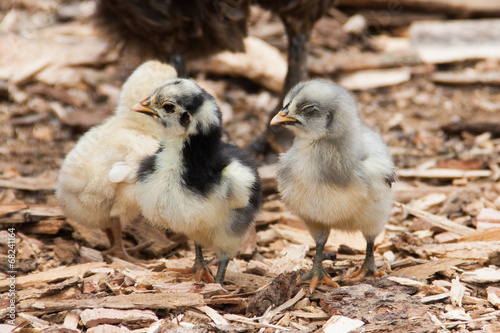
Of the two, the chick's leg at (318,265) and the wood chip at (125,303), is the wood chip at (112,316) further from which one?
the chick's leg at (318,265)

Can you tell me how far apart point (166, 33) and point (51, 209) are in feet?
5.26

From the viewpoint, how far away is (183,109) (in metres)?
3.09

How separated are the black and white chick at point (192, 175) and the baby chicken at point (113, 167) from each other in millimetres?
421

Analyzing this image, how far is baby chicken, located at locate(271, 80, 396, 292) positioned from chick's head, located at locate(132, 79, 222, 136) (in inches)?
14.0

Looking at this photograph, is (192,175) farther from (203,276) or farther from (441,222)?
(441,222)

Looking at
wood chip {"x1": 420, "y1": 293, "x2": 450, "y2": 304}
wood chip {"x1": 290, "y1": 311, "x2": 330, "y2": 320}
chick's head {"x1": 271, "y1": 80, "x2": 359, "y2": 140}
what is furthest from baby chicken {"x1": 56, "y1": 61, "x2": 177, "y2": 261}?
wood chip {"x1": 420, "y1": 293, "x2": 450, "y2": 304}

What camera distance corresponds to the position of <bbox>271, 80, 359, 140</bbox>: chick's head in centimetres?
312

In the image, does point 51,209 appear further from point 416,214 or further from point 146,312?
point 416,214

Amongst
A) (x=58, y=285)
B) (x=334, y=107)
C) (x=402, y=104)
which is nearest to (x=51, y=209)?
(x=58, y=285)

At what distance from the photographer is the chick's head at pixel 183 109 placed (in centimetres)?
309

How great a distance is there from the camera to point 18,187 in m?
4.58

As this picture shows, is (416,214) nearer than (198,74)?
Yes

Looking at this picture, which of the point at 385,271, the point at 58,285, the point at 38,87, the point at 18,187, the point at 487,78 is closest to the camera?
the point at 58,285

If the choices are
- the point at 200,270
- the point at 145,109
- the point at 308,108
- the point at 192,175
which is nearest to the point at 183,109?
the point at 145,109
